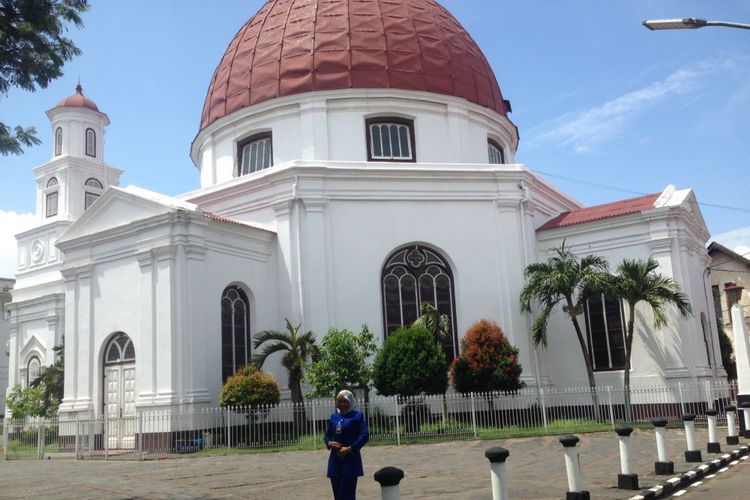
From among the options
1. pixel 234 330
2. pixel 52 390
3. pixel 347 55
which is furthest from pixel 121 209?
pixel 52 390

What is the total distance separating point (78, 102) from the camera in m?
38.1

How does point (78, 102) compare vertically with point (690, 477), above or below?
above

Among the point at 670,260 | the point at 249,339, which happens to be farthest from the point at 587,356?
the point at 249,339

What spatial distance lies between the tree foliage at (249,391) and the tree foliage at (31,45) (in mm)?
10088

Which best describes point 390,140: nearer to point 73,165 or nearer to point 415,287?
point 415,287

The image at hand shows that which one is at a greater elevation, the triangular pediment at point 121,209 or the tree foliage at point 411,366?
the triangular pediment at point 121,209

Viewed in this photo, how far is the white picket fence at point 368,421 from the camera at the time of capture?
62.3 ft

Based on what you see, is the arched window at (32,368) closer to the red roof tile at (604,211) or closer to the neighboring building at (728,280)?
the red roof tile at (604,211)

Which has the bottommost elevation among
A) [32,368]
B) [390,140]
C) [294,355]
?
[294,355]

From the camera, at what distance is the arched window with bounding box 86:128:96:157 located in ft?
126

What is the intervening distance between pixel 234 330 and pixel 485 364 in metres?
7.26

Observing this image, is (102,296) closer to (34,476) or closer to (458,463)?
(34,476)

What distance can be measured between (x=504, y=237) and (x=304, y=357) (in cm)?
756

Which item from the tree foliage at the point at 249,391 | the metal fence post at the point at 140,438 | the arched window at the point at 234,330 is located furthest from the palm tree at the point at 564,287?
the metal fence post at the point at 140,438
